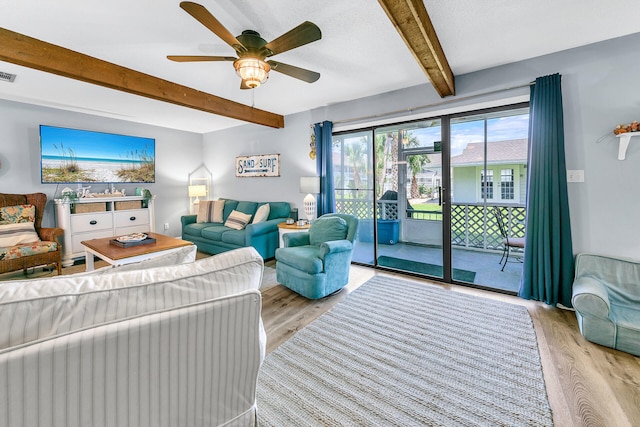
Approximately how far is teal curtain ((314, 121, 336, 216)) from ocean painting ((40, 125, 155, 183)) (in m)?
3.41

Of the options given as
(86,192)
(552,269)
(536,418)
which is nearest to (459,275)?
(552,269)

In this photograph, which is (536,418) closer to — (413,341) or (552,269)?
(413,341)

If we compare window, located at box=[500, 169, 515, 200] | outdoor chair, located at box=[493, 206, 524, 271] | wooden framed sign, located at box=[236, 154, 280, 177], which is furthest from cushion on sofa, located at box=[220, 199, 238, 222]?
window, located at box=[500, 169, 515, 200]

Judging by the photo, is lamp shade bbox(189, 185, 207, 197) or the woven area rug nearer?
the woven area rug

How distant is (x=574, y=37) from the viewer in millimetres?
2291

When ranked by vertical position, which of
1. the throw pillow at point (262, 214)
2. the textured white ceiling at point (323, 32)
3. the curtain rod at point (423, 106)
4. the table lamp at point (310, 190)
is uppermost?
the textured white ceiling at point (323, 32)

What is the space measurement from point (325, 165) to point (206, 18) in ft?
8.53

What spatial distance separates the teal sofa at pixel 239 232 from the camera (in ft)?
13.2

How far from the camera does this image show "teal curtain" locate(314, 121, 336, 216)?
402 centimetres

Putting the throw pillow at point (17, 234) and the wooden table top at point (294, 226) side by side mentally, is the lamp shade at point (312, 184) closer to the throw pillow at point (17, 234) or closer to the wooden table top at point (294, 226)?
the wooden table top at point (294, 226)

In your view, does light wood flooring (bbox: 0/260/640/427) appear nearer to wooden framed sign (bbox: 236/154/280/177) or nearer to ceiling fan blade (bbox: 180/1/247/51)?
ceiling fan blade (bbox: 180/1/247/51)

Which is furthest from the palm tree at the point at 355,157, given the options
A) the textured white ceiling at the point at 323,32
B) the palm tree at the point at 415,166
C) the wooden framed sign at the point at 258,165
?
the textured white ceiling at the point at 323,32

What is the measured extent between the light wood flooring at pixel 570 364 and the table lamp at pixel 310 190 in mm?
1460

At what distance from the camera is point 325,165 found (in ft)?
13.3
